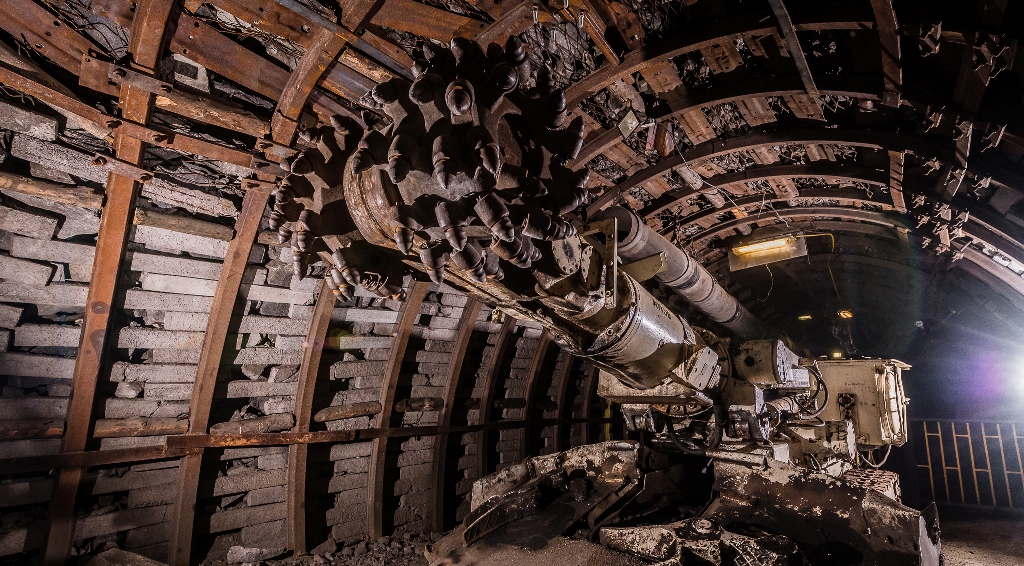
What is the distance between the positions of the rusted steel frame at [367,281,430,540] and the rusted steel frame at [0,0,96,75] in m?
3.71

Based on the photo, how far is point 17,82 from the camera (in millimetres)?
2992

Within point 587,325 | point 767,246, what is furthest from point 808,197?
point 587,325

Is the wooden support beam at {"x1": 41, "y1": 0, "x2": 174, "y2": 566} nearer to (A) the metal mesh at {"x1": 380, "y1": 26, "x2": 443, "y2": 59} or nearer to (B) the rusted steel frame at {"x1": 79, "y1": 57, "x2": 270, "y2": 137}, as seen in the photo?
(B) the rusted steel frame at {"x1": 79, "y1": 57, "x2": 270, "y2": 137}

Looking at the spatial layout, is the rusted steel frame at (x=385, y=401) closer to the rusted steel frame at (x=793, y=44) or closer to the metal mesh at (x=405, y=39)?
the metal mesh at (x=405, y=39)

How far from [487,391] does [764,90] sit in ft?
18.8

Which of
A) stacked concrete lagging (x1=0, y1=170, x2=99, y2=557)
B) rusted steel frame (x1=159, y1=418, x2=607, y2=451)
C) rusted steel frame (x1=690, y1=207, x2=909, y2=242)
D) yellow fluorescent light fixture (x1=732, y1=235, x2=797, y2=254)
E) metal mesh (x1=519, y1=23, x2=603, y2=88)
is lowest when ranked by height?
rusted steel frame (x1=159, y1=418, x2=607, y2=451)

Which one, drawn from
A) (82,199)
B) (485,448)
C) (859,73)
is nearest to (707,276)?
(859,73)

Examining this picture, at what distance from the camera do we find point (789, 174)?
543 cm

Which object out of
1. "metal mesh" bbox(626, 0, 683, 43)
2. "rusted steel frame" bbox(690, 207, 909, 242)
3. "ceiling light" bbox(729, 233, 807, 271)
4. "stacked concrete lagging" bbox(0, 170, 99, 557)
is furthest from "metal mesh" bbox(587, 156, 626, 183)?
"stacked concrete lagging" bbox(0, 170, 99, 557)

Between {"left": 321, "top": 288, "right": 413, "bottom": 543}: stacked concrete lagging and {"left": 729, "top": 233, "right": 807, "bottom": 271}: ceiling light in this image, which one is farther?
{"left": 729, "top": 233, "right": 807, "bottom": 271}: ceiling light

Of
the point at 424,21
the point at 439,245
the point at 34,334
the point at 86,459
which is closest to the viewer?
the point at 439,245

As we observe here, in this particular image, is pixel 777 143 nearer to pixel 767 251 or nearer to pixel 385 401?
pixel 767 251

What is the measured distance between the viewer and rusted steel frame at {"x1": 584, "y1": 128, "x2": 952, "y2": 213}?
13.9ft

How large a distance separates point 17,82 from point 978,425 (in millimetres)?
18703
